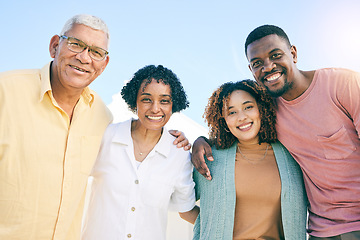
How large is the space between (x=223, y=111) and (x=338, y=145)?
1.09 m

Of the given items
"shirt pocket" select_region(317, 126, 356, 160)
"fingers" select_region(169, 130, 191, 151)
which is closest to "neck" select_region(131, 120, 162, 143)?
"fingers" select_region(169, 130, 191, 151)

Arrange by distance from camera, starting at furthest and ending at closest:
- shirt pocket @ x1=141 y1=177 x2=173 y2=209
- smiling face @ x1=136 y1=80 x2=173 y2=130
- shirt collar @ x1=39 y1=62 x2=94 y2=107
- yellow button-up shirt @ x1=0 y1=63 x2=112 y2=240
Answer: smiling face @ x1=136 y1=80 x2=173 y2=130 < shirt pocket @ x1=141 y1=177 x2=173 y2=209 < shirt collar @ x1=39 y1=62 x2=94 y2=107 < yellow button-up shirt @ x1=0 y1=63 x2=112 y2=240

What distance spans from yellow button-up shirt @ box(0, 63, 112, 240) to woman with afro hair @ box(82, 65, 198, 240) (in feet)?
0.67

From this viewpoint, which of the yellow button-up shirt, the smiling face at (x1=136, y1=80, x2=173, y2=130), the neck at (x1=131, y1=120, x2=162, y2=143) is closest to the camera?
the yellow button-up shirt

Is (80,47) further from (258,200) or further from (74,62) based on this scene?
(258,200)

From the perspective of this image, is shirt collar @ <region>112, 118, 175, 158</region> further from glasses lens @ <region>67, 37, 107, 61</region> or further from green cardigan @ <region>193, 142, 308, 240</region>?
glasses lens @ <region>67, 37, 107, 61</region>

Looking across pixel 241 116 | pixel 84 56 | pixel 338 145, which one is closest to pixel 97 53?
pixel 84 56

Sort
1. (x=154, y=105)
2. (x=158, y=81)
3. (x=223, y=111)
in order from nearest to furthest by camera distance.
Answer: (x=154, y=105), (x=158, y=81), (x=223, y=111)

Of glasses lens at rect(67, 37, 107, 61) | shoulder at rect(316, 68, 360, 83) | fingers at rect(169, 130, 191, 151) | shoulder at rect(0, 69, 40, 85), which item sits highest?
glasses lens at rect(67, 37, 107, 61)

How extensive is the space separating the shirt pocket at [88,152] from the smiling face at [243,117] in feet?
4.07

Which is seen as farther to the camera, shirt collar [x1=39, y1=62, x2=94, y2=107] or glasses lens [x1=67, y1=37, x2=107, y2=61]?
glasses lens [x1=67, y1=37, x2=107, y2=61]

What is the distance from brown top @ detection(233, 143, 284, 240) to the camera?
2438mm

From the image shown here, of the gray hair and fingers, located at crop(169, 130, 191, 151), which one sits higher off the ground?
the gray hair

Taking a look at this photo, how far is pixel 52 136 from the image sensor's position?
210cm
